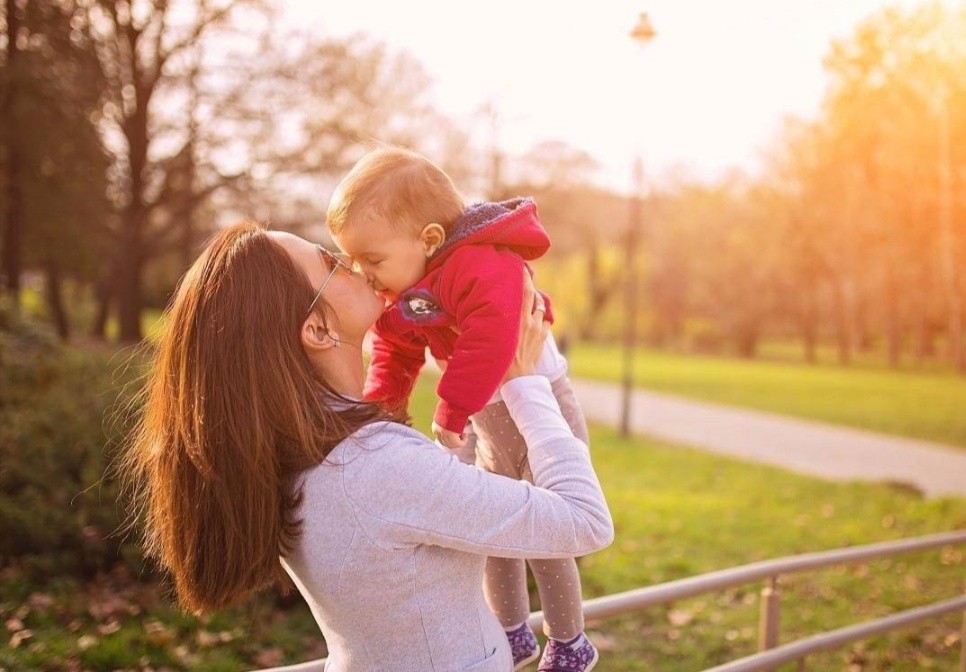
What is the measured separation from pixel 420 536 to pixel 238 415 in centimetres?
38

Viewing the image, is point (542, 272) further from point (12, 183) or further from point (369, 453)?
point (369, 453)

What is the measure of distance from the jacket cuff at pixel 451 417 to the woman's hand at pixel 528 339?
0.46 ft

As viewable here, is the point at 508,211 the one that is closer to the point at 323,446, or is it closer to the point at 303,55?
the point at 323,446

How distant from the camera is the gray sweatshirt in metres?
1.51

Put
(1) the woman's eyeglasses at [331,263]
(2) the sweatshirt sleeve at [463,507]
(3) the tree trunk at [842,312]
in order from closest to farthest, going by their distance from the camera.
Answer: (2) the sweatshirt sleeve at [463,507]
(1) the woman's eyeglasses at [331,263]
(3) the tree trunk at [842,312]

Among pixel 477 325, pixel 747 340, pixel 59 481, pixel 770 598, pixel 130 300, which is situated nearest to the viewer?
pixel 477 325

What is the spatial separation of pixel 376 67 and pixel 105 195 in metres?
7.60

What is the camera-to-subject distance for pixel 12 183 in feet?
57.1

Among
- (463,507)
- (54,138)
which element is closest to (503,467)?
(463,507)

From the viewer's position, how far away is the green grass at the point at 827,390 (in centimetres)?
1955

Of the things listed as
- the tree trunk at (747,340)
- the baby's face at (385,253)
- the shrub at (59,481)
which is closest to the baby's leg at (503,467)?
the baby's face at (385,253)

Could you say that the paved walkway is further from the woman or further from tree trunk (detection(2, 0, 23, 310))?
tree trunk (detection(2, 0, 23, 310))

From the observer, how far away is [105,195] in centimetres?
1998

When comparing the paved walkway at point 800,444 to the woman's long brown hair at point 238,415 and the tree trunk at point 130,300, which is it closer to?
the woman's long brown hair at point 238,415
